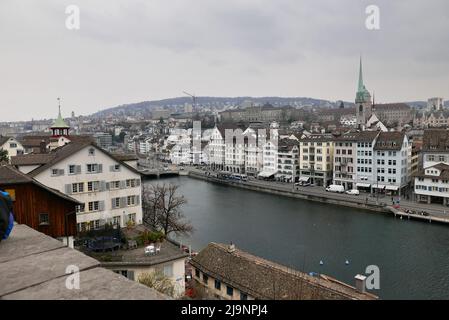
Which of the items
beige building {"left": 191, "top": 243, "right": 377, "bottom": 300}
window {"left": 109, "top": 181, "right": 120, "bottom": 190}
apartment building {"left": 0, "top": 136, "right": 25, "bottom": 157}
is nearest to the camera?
beige building {"left": 191, "top": 243, "right": 377, "bottom": 300}

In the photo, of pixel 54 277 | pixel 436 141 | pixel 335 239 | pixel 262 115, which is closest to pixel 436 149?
pixel 436 141

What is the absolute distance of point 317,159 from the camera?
168 ft

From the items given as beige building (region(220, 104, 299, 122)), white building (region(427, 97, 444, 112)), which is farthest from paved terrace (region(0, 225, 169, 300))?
white building (region(427, 97, 444, 112))

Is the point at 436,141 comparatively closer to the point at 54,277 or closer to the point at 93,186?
the point at 93,186

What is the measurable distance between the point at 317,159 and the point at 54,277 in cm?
5076

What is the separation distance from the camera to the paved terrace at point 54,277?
1.80 metres

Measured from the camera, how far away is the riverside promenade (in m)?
34.4

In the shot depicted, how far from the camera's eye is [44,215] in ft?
37.8

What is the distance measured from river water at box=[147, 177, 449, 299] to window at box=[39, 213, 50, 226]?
47.4ft

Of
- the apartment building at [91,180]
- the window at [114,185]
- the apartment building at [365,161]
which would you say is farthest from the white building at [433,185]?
the window at [114,185]

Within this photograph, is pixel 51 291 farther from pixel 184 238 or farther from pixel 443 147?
pixel 443 147

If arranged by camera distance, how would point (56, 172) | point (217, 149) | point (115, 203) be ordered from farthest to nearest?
point (217, 149) → point (115, 203) → point (56, 172)

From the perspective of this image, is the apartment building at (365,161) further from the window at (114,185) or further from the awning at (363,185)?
the window at (114,185)

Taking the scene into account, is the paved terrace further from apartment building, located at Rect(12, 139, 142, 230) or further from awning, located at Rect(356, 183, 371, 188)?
awning, located at Rect(356, 183, 371, 188)
